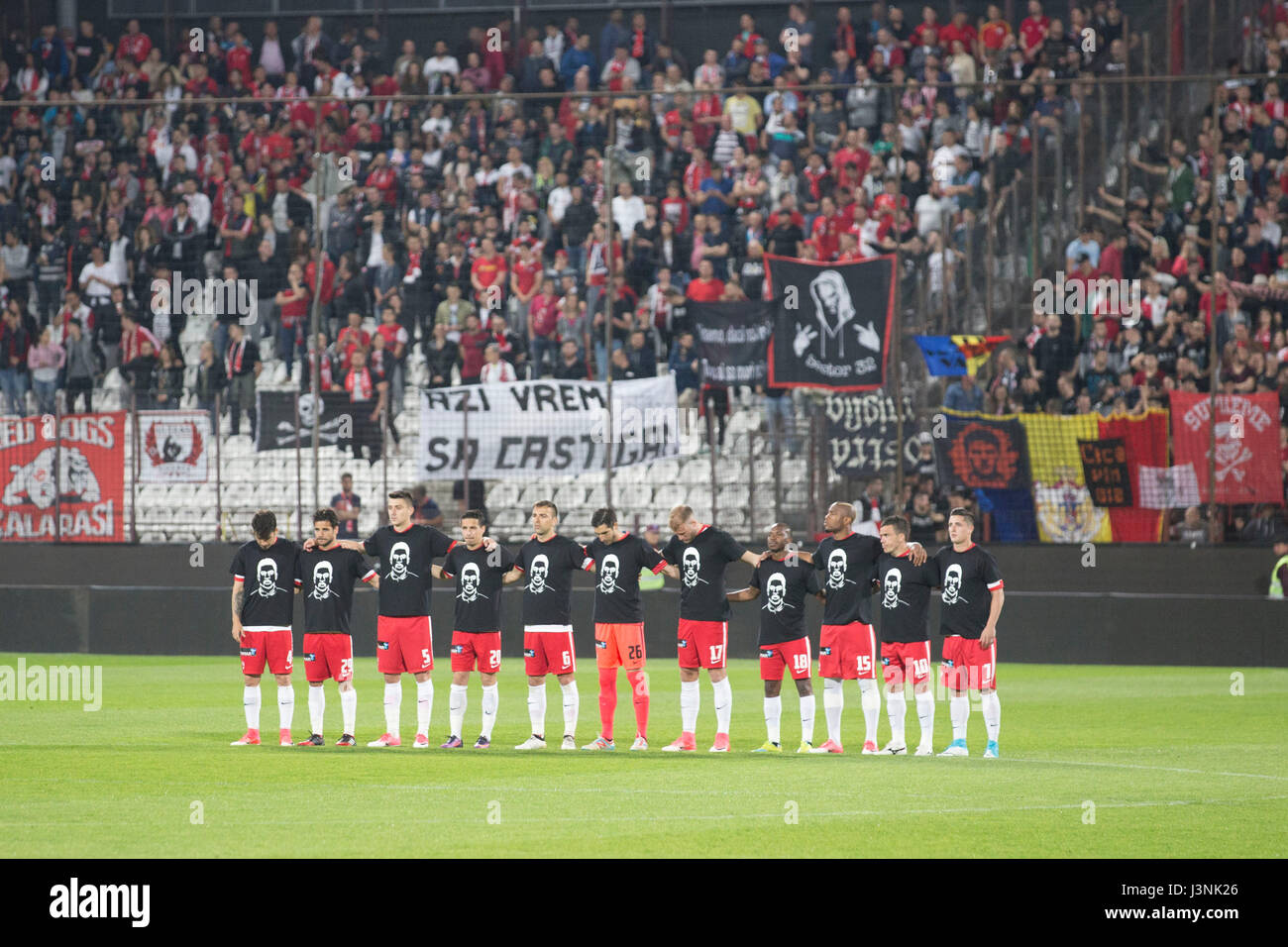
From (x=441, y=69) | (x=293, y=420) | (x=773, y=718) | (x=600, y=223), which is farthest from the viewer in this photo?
(x=441, y=69)

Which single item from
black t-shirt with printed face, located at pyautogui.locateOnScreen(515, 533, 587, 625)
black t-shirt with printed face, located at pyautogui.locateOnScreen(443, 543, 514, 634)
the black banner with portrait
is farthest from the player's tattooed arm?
the black banner with portrait

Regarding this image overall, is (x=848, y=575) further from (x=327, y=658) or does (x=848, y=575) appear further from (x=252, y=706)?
(x=252, y=706)

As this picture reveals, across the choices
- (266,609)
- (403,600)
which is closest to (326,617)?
(266,609)

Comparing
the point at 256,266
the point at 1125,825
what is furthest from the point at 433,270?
the point at 1125,825

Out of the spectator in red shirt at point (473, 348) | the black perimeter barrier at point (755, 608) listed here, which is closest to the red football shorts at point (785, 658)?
the black perimeter barrier at point (755, 608)

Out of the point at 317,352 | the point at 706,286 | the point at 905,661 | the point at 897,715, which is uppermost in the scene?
the point at 706,286

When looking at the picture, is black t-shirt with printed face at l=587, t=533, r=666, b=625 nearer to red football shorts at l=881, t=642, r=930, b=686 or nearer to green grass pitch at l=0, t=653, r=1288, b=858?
green grass pitch at l=0, t=653, r=1288, b=858

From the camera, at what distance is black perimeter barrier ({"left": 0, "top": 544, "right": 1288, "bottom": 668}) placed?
73.0ft

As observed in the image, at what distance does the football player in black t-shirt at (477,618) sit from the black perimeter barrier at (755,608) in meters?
8.26

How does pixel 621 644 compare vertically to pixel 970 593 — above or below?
below

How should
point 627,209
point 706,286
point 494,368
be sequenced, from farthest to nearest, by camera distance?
point 627,209, point 706,286, point 494,368

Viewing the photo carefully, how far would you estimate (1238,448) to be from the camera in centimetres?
2225

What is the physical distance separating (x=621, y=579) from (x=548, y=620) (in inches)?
26.7

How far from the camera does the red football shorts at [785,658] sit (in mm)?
14930
